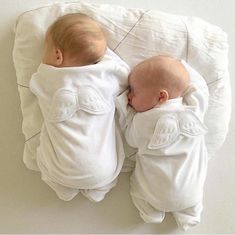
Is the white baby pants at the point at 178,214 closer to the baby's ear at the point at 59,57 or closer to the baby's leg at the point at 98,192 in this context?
the baby's leg at the point at 98,192

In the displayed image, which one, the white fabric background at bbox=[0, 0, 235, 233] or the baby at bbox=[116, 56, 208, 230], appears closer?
the baby at bbox=[116, 56, 208, 230]

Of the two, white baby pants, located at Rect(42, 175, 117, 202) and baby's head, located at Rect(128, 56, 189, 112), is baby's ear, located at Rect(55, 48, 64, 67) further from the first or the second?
white baby pants, located at Rect(42, 175, 117, 202)

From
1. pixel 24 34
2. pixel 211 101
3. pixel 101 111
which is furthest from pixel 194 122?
pixel 24 34

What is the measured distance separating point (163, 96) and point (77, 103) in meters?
0.21

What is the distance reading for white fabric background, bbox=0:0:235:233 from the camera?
1.17 m

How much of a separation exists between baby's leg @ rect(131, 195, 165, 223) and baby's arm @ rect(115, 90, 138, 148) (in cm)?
16

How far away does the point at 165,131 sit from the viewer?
3.50 ft

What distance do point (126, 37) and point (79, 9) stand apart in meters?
0.15

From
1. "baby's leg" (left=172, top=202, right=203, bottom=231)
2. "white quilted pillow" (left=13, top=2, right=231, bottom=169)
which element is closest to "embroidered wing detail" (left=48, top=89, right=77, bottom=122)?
"white quilted pillow" (left=13, top=2, right=231, bottom=169)

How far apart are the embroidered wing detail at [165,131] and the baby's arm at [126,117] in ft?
0.21

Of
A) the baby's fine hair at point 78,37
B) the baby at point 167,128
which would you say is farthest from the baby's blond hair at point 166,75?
the baby's fine hair at point 78,37

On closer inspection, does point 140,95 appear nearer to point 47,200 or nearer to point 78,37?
point 78,37

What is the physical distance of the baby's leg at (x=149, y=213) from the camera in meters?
1.14

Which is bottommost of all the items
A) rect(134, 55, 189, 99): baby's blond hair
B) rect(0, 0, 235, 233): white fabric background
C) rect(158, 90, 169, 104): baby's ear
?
rect(0, 0, 235, 233): white fabric background
